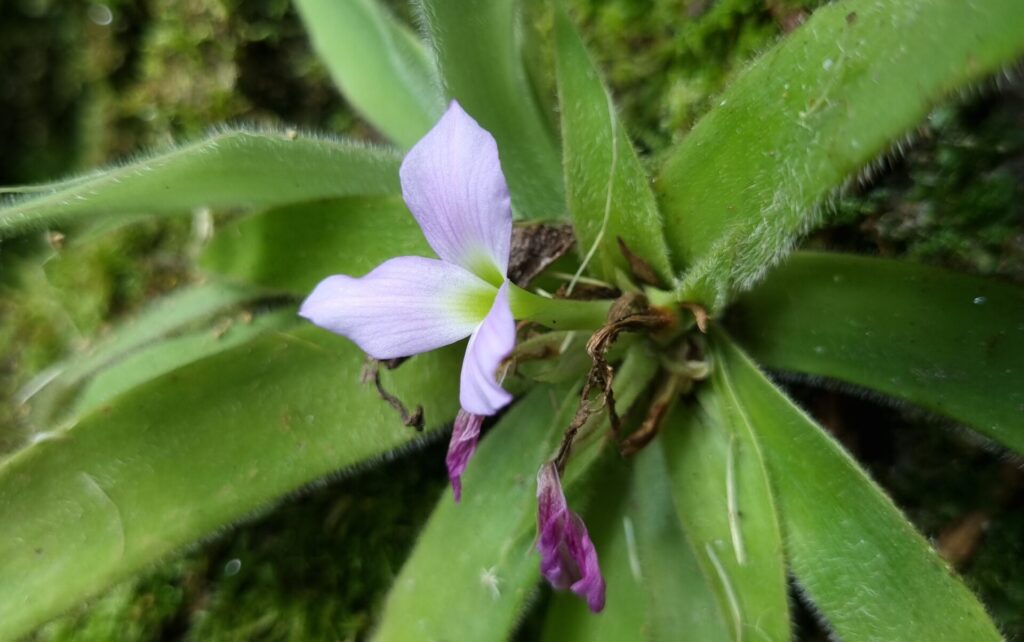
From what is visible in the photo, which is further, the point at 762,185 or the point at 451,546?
the point at 451,546

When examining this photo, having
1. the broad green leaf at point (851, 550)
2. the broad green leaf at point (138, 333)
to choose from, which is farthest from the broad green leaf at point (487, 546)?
the broad green leaf at point (138, 333)

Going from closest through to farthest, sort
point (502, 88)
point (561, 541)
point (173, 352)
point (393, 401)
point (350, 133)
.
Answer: point (561, 541) < point (393, 401) < point (502, 88) < point (173, 352) < point (350, 133)

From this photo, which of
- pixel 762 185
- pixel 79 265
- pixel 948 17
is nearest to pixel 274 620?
pixel 79 265

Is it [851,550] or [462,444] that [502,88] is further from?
[851,550]

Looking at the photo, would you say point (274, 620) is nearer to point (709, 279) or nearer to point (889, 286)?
point (709, 279)

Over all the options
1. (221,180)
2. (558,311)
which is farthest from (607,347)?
(221,180)

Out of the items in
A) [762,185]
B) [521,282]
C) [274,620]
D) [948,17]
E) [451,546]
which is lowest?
[274,620]

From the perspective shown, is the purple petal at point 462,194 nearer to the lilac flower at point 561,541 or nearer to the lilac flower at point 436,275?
the lilac flower at point 436,275
